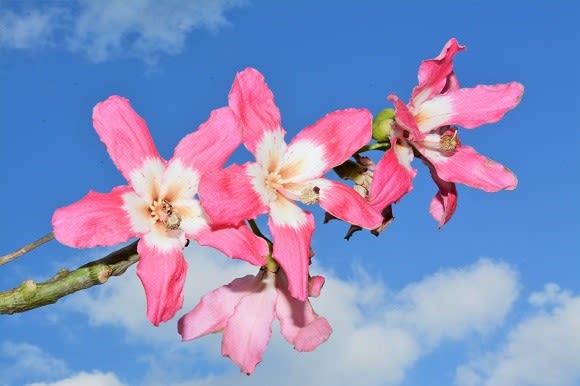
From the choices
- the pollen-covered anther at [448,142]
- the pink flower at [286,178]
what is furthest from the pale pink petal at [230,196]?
the pollen-covered anther at [448,142]

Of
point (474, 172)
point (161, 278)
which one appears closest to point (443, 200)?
point (474, 172)

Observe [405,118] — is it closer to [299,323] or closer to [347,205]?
[347,205]

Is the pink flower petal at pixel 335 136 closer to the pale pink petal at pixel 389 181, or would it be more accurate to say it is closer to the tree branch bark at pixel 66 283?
the pale pink petal at pixel 389 181

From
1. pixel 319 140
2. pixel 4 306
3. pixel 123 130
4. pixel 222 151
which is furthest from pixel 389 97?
pixel 4 306

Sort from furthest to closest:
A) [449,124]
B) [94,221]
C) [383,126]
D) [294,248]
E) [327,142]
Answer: [449,124] < [383,126] < [327,142] < [294,248] < [94,221]

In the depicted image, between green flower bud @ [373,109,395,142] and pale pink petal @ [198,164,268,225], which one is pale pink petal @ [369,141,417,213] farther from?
pale pink petal @ [198,164,268,225]

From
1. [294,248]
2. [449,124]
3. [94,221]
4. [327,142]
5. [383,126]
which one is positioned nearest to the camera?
[94,221]

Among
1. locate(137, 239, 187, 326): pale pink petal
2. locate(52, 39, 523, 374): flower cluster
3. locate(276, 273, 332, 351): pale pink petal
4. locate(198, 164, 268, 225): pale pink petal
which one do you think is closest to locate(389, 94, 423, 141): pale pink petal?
locate(52, 39, 523, 374): flower cluster

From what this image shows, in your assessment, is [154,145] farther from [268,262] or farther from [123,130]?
[268,262]
